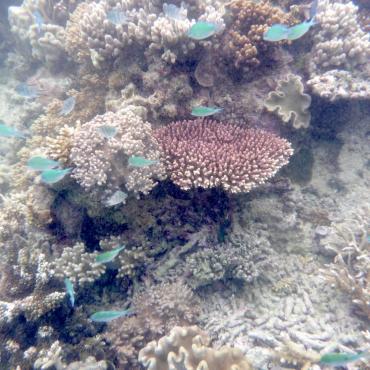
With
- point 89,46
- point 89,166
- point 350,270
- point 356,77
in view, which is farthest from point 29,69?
point 350,270

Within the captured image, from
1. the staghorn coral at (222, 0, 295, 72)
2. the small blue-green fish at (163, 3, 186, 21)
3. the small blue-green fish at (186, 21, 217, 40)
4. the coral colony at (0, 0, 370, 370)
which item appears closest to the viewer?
the coral colony at (0, 0, 370, 370)

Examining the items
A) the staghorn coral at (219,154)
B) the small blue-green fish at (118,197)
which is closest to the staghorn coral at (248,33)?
the staghorn coral at (219,154)

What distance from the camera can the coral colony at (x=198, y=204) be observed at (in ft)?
13.7

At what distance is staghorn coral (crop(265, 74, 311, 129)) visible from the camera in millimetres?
5295

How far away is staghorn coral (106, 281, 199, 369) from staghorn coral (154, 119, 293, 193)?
59.7 inches

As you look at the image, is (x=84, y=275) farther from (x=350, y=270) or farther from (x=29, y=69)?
(x=29, y=69)

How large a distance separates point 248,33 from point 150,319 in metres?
4.60

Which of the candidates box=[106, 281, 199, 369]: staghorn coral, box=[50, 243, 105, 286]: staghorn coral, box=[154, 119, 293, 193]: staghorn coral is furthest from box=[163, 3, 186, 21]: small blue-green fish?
box=[106, 281, 199, 369]: staghorn coral

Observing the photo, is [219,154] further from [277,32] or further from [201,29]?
[277,32]

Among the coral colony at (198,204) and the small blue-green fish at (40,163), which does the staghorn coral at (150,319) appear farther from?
the small blue-green fish at (40,163)

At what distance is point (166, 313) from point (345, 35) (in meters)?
5.72

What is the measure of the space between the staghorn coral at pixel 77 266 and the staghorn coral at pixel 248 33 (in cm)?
370

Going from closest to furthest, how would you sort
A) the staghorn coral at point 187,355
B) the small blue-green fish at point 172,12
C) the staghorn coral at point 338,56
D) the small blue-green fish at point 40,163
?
the staghorn coral at point 187,355
the small blue-green fish at point 40,163
the small blue-green fish at point 172,12
the staghorn coral at point 338,56

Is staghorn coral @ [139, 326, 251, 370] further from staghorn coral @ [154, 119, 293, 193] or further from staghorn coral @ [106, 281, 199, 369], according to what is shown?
staghorn coral @ [154, 119, 293, 193]
